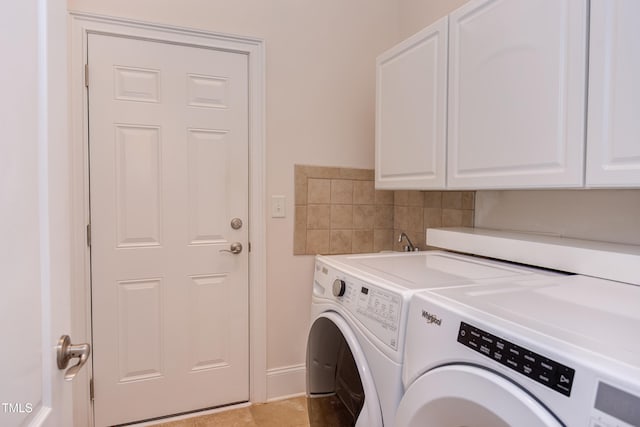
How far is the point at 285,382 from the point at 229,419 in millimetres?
363

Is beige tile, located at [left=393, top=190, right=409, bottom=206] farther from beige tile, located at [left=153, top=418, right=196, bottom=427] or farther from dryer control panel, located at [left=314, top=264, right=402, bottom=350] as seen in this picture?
beige tile, located at [left=153, top=418, right=196, bottom=427]

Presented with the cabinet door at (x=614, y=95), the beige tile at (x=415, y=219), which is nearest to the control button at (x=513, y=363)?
the cabinet door at (x=614, y=95)

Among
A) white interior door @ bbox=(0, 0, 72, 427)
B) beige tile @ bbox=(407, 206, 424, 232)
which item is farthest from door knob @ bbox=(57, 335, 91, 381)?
beige tile @ bbox=(407, 206, 424, 232)

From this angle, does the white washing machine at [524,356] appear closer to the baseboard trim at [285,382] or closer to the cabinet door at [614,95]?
the cabinet door at [614,95]

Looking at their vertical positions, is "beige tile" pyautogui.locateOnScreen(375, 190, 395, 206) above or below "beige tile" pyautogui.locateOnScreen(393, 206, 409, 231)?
above

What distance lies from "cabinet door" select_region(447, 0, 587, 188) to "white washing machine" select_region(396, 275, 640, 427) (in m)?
0.39

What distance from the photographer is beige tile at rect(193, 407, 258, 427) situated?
1955 mm

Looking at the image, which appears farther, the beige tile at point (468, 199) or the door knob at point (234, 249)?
the door knob at point (234, 249)

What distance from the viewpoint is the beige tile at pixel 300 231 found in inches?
87.8

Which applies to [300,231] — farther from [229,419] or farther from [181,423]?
[181,423]

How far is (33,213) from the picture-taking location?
62 cm

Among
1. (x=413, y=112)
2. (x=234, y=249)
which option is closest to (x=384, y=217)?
(x=413, y=112)

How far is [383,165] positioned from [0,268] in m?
1.69

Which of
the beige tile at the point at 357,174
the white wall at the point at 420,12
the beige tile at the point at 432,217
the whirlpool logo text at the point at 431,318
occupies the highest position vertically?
the white wall at the point at 420,12
